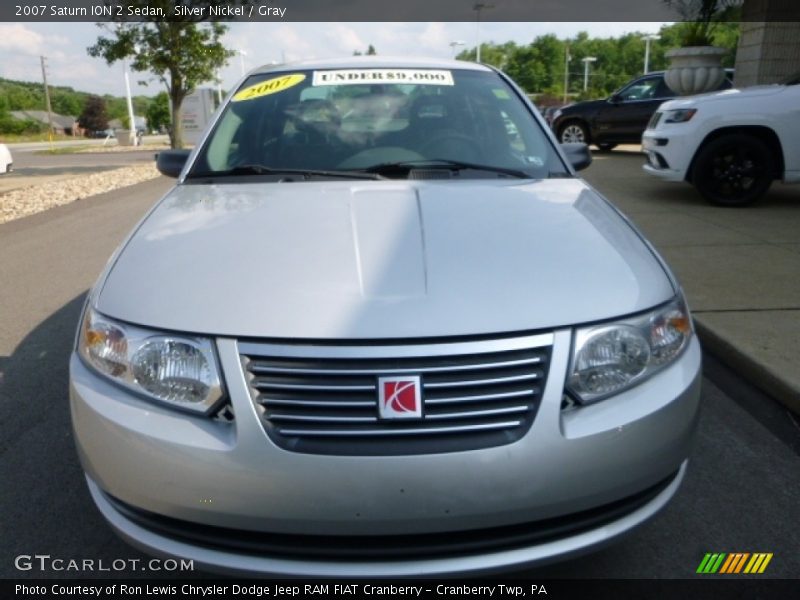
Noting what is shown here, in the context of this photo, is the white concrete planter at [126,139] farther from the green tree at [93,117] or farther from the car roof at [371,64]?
the green tree at [93,117]

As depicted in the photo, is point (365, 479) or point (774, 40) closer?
point (365, 479)

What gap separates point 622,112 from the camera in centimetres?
1537

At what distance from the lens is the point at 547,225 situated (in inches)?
91.9

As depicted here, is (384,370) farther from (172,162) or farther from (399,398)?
(172,162)

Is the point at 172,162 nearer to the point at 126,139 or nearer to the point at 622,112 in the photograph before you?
the point at 622,112

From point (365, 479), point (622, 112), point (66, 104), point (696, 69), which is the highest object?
point (696, 69)

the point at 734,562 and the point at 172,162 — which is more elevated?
the point at 172,162

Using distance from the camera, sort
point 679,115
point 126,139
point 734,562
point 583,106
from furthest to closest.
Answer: point 126,139 → point 583,106 → point 679,115 → point 734,562

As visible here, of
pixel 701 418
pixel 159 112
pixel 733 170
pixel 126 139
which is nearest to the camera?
pixel 701 418

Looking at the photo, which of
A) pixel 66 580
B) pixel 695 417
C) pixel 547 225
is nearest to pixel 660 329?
pixel 695 417

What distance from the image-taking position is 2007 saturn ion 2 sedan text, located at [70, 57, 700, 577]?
5.54ft

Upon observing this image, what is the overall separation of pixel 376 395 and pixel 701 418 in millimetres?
2191

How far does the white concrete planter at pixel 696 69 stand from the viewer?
42.5 ft

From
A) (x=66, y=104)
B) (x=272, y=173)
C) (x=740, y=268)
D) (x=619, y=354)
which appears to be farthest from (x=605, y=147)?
(x=66, y=104)
